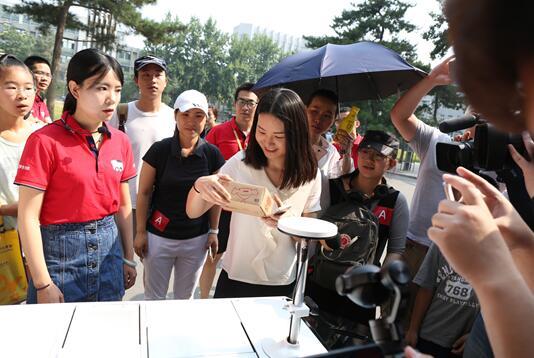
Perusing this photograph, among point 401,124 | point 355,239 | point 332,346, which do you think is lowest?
point 332,346

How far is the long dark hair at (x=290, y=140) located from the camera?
1.80 metres

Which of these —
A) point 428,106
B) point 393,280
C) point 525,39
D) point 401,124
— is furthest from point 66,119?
point 428,106

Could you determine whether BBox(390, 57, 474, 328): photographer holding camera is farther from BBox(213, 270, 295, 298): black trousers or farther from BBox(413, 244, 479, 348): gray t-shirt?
BBox(213, 270, 295, 298): black trousers

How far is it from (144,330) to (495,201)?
1.06m

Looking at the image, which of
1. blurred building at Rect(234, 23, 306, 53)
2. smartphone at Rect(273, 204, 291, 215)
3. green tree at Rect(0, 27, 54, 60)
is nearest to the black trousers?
smartphone at Rect(273, 204, 291, 215)

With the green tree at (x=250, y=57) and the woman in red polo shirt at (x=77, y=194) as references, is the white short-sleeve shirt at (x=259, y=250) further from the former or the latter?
the green tree at (x=250, y=57)

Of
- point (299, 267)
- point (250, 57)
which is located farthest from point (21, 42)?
point (299, 267)

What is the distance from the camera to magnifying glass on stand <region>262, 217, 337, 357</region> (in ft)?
3.73

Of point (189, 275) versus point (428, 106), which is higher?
point (428, 106)

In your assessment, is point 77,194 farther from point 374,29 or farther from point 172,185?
point 374,29

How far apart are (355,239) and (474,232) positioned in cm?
124

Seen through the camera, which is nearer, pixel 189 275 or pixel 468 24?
pixel 468 24

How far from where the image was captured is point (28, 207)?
1.53 metres

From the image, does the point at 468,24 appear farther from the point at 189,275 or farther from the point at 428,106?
the point at 428,106
